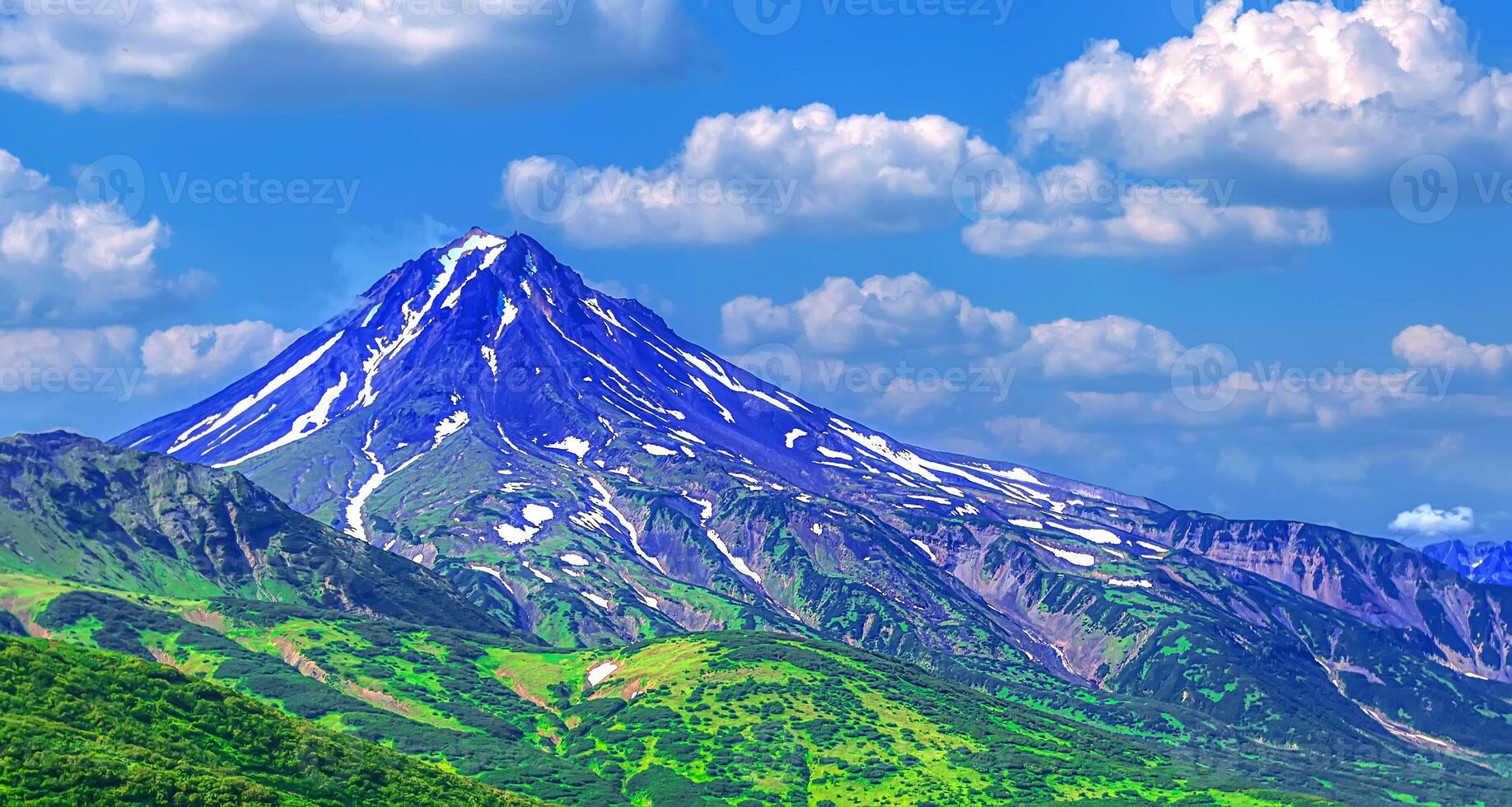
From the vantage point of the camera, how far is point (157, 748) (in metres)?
163

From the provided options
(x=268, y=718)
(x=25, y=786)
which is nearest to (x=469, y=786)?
(x=268, y=718)

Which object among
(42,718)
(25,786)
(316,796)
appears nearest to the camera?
(25,786)

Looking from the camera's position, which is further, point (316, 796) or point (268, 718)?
point (268, 718)

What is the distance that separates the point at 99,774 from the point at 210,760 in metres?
25.5

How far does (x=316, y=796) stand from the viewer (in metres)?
171

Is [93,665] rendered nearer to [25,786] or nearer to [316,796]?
[316,796]

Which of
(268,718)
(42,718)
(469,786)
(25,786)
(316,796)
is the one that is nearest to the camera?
(25,786)

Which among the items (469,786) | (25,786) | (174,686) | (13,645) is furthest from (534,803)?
(25,786)

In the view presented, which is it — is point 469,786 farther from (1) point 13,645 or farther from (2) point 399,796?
(1) point 13,645

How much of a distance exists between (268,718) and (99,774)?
4757cm

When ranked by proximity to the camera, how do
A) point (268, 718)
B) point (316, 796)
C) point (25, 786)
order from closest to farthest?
point (25, 786), point (316, 796), point (268, 718)

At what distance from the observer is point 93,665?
7067 inches

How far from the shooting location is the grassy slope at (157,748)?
13962 centimetres

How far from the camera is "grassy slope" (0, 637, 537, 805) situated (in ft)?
458
